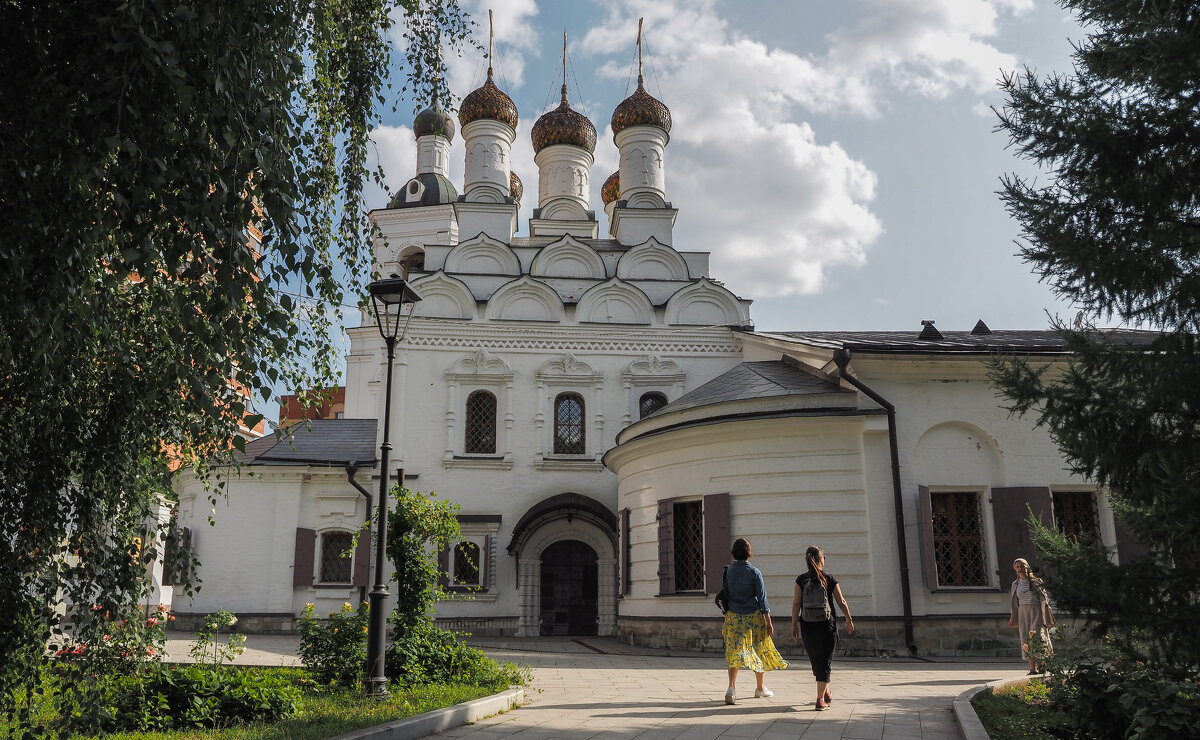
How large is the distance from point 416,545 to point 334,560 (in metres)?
12.2

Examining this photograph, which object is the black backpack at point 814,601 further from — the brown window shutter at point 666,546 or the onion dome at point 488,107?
the onion dome at point 488,107

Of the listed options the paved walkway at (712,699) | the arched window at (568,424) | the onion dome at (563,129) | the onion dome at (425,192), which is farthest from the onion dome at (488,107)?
the paved walkway at (712,699)

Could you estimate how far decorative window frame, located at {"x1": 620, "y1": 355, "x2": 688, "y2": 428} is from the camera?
2130 centimetres

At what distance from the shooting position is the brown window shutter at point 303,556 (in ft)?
66.0

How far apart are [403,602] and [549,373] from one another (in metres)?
12.1

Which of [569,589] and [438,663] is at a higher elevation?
[569,589]

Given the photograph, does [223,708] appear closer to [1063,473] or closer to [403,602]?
[403,602]

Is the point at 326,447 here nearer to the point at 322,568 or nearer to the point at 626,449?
the point at 322,568

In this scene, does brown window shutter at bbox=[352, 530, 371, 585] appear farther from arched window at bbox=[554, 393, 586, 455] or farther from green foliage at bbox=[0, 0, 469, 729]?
green foliage at bbox=[0, 0, 469, 729]

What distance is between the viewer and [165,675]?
6.32 meters

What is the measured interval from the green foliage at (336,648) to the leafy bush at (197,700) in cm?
133

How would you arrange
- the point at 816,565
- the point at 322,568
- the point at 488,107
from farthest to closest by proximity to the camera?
the point at 488,107 < the point at 322,568 < the point at 816,565

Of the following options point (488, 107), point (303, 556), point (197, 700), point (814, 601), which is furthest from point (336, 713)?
point (488, 107)

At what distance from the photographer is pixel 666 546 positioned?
15.0 meters
